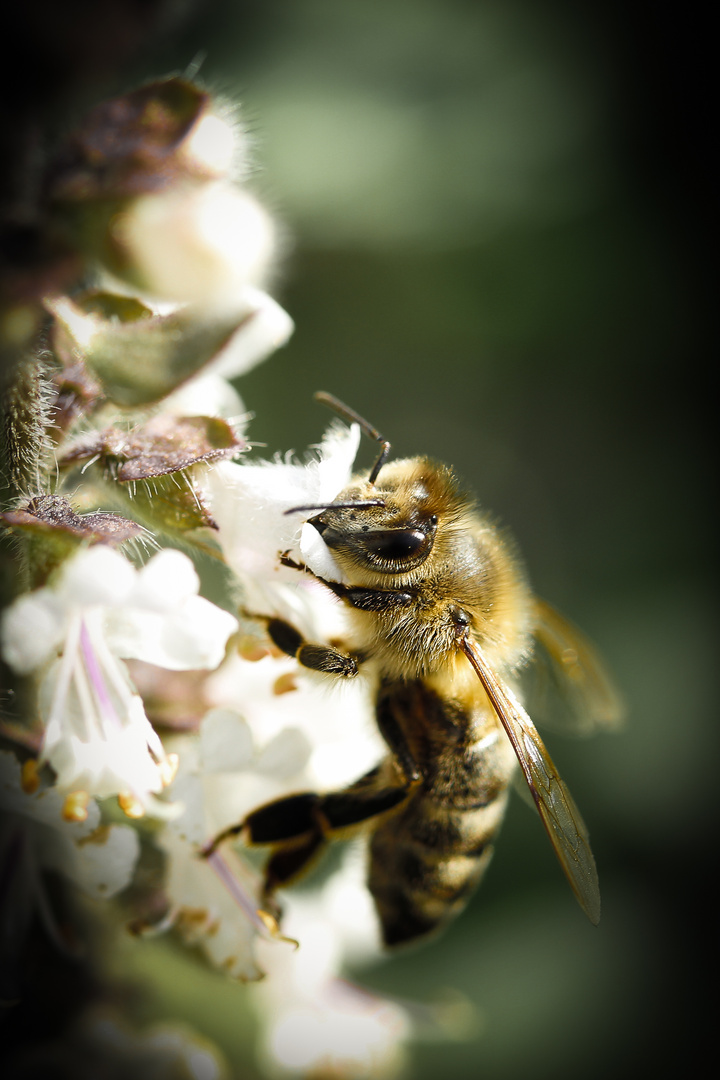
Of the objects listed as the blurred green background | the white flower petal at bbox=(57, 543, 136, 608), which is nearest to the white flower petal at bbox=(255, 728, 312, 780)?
the white flower petal at bbox=(57, 543, 136, 608)

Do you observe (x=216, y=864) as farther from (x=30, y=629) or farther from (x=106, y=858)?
(x=30, y=629)

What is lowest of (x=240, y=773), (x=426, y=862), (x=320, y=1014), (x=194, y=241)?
(x=320, y=1014)

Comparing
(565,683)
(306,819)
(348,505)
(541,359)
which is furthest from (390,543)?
(541,359)

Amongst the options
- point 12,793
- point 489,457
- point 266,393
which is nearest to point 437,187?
point 266,393

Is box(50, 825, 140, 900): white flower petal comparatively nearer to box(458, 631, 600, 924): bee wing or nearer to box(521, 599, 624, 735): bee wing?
box(458, 631, 600, 924): bee wing

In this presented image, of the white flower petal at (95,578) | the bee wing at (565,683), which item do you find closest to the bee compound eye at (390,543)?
the white flower petal at (95,578)

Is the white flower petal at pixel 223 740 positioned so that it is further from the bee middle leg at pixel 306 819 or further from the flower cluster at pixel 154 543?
the bee middle leg at pixel 306 819
